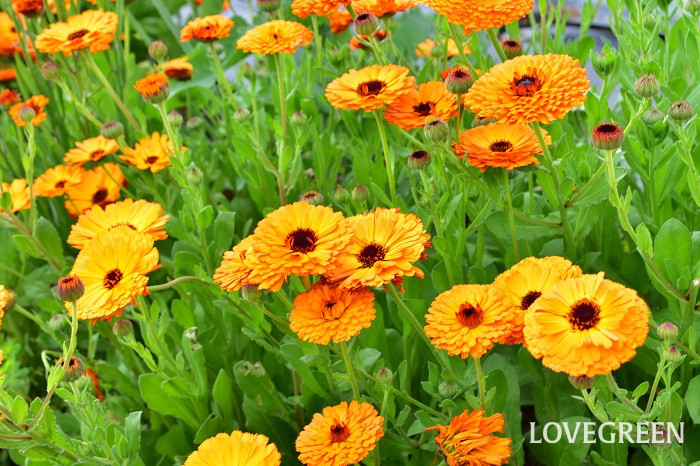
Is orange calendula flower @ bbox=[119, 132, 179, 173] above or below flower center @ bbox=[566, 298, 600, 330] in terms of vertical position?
below

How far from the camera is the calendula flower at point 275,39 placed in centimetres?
155

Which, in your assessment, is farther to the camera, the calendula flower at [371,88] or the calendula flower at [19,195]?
the calendula flower at [19,195]

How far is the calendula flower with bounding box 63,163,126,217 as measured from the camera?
182cm

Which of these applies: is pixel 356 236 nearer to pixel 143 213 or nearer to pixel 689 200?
pixel 143 213

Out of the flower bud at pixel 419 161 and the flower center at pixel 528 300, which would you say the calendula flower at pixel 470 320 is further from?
the flower bud at pixel 419 161

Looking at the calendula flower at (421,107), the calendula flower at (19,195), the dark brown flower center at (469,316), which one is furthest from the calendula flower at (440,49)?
the calendula flower at (19,195)

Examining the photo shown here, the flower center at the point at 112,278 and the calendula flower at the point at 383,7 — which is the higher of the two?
the calendula flower at the point at 383,7

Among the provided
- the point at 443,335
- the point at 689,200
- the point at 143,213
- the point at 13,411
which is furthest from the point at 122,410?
the point at 689,200

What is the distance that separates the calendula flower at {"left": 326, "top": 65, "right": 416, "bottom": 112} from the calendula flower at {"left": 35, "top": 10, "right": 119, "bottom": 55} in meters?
0.60

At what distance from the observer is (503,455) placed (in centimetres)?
103

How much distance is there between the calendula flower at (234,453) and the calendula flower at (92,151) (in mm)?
965

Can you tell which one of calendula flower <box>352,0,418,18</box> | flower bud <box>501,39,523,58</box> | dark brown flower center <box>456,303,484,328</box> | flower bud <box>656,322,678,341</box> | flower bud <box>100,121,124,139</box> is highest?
calendula flower <box>352,0,418,18</box>

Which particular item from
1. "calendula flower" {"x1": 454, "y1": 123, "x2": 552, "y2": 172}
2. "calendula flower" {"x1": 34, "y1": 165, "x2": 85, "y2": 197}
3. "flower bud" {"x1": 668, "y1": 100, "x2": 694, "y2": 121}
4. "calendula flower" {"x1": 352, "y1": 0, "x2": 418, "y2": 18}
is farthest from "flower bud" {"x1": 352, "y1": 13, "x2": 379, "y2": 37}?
"calendula flower" {"x1": 34, "y1": 165, "x2": 85, "y2": 197}

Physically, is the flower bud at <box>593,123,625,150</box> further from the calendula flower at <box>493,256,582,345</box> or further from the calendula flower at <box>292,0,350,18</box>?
the calendula flower at <box>292,0,350,18</box>
